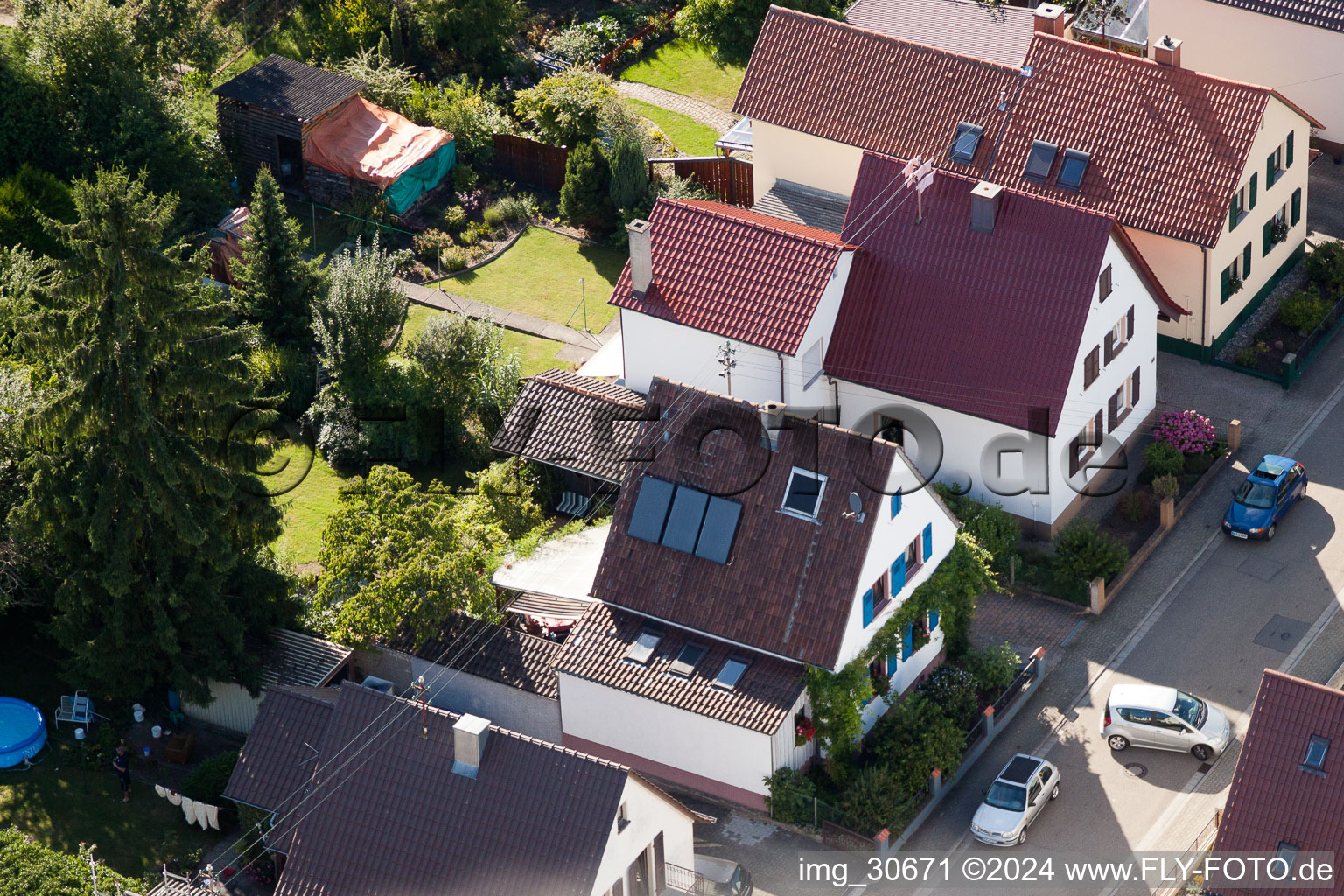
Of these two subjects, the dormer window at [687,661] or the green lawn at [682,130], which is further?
the green lawn at [682,130]

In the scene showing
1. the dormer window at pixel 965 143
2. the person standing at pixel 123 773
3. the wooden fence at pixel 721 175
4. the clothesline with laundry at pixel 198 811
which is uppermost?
the dormer window at pixel 965 143

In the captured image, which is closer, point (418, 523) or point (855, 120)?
point (418, 523)

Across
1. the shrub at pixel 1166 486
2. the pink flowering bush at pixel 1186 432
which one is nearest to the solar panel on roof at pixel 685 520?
the shrub at pixel 1166 486

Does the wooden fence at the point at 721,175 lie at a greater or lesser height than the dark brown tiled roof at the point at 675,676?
greater

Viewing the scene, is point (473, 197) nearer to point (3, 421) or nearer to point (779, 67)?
point (779, 67)

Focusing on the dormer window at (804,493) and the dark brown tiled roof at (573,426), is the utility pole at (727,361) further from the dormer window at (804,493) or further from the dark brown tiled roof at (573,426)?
the dormer window at (804,493)

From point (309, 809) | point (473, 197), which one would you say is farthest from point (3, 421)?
point (473, 197)
